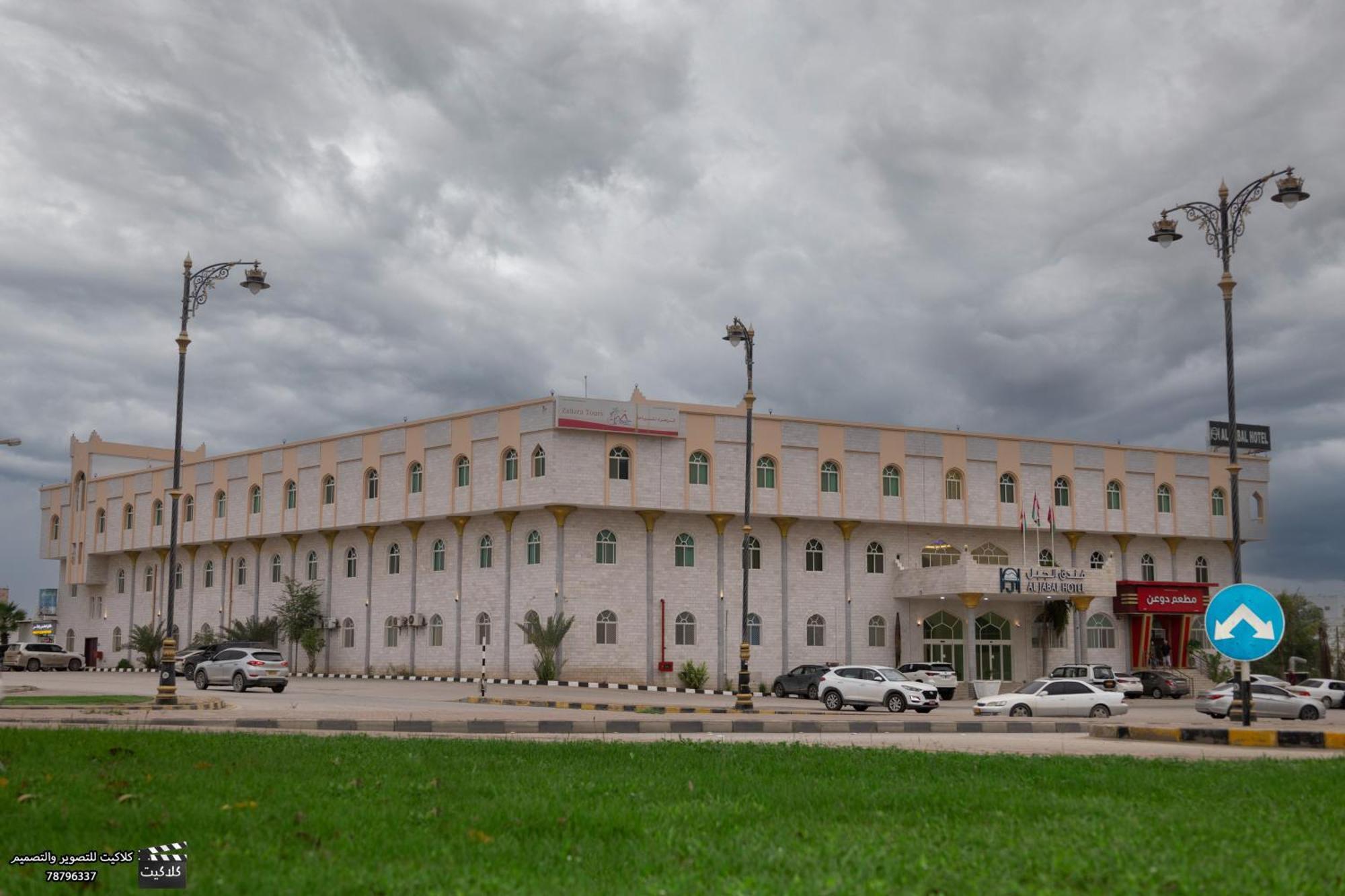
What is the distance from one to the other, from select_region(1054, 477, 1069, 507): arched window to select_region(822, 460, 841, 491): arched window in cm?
1163

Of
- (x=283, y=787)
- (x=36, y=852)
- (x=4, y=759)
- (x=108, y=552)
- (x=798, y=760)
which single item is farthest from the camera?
(x=108, y=552)

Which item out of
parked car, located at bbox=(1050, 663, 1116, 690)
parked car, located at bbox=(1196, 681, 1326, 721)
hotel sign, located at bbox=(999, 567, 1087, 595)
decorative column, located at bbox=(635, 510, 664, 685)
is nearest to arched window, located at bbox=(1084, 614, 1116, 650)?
hotel sign, located at bbox=(999, 567, 1087, 595)

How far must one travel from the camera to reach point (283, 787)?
10.7m

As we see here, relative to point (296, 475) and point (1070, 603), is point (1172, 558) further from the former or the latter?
point (296, 475)

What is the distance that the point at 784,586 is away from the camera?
53.9 metres

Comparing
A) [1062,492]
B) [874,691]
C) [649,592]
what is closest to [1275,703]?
[874,691]

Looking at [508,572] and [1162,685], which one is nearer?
[1162,685]

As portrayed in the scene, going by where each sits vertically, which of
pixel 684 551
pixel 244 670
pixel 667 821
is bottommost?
pixel 244 670

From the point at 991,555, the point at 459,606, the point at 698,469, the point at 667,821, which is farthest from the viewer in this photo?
the point at 991,555

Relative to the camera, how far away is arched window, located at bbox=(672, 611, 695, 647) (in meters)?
51.8

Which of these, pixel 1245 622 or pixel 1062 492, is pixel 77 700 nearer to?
pixel 1245 622

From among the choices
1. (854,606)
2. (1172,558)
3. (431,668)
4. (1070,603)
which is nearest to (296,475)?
(431,668)

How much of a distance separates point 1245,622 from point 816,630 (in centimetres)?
3866

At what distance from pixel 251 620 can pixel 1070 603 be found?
3851 cm
